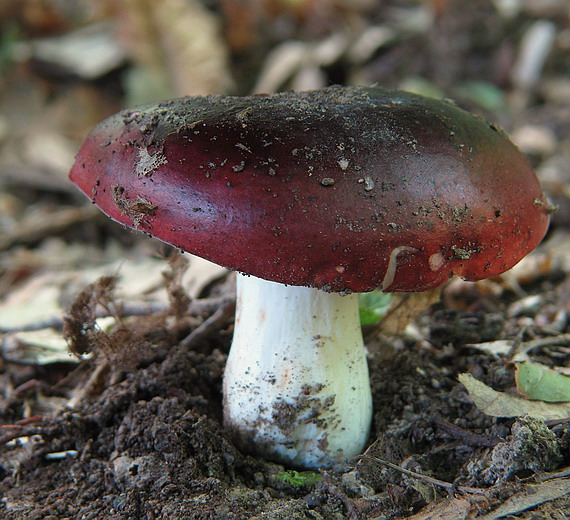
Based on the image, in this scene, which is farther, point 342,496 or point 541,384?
point 541,384

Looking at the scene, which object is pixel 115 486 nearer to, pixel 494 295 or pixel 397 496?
pixel 397 496

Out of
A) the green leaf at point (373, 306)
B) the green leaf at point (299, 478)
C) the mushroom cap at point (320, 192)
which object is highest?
the mushroom cap at point (320, 192)

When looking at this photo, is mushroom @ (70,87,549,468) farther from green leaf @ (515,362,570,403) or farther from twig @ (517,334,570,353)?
twig @ (517,334,570,353)

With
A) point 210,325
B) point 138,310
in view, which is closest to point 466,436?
point 210,325

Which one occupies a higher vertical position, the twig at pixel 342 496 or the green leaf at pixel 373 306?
the green leaf at pixel 373 306

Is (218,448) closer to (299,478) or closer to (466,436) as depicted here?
(299,478)

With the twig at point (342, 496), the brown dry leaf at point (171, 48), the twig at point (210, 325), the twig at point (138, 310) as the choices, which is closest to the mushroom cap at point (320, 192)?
the twig at point (342, 496)

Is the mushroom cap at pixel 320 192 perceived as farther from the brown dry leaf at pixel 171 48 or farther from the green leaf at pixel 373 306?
the brown dry leaf at pixel 171 48
